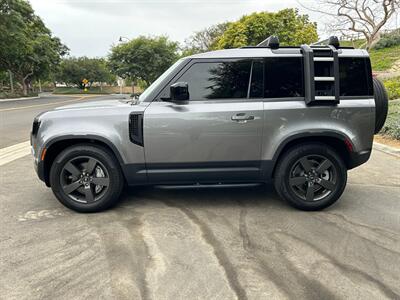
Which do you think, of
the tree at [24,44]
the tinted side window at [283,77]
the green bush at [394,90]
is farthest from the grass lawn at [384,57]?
the tree at [24,44]

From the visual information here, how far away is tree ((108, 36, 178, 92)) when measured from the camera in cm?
3775

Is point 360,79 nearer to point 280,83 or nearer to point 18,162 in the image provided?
point 280,83

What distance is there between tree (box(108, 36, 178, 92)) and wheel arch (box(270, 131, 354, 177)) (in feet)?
113

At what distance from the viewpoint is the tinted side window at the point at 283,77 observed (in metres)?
4.16

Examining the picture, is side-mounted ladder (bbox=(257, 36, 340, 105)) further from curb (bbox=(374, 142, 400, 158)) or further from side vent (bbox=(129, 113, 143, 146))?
curb (bbox=(374, 142, 400, 158))

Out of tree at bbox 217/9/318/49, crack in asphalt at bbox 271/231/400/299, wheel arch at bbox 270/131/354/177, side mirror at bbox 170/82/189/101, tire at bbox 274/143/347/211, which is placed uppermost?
tree at bbox 217/9/318/49

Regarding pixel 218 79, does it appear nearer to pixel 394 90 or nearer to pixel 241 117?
pixel 241 117

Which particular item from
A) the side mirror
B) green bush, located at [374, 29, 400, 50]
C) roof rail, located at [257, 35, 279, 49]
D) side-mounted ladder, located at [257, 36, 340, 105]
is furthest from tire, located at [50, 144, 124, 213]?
green bush, located at [374, 29, 400, 50]

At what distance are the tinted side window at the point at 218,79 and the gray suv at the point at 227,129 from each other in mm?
12

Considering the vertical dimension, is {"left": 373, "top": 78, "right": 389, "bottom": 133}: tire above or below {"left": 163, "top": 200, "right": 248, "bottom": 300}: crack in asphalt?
above

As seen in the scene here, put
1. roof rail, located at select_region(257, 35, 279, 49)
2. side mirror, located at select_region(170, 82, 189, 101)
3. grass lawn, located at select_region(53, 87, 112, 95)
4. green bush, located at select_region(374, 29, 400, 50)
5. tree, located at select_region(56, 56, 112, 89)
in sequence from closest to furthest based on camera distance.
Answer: side mirror, located at select_region(170, 82, 189, 101) → roof rail, located at select_region(257, 35, 279, 49) → green bush, located at select_region(374, 29, 400, 50) → grass lawn, located at select_region(53, 87, 112, 95) → tree, located at select_region(56, 56, 112, 89)

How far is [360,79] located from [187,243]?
2.79 m

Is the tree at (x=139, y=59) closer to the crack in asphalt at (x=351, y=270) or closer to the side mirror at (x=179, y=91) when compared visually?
the side mirror at (x=179, y=91)

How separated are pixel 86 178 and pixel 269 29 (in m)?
28.5
